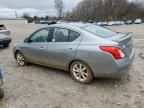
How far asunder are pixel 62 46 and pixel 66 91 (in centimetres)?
124

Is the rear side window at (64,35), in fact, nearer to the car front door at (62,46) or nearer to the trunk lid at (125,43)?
the car front door at (62,46)

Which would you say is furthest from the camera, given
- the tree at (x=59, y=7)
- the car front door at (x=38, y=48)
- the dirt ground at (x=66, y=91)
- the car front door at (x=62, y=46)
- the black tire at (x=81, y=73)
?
the tree at (x=59, y=7)

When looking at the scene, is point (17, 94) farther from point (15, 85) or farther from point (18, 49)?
point (18, 49)

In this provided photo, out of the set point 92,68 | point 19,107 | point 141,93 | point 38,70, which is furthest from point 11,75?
point 141,93

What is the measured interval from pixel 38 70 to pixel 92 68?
231 centimetres

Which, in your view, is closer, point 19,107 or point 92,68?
point 19,107

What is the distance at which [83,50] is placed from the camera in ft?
15.8

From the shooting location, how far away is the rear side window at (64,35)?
5.19 metres

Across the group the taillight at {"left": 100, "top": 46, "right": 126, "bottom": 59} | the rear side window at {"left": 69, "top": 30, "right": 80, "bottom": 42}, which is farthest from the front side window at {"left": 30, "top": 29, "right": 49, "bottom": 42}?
the taillight at {"left": 100, "top": 46, "right": 126, "bottom": 59}

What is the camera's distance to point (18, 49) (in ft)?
22.7

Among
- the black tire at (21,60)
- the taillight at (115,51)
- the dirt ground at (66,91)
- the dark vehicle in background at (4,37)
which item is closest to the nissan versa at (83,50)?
the taillight at (115,51)

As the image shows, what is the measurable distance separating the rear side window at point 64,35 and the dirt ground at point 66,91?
42.8 inches

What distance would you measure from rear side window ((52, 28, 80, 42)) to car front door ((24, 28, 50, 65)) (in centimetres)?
35

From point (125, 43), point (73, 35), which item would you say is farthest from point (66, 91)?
point (125, 43)
